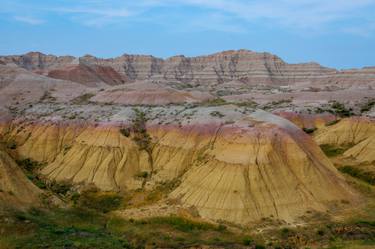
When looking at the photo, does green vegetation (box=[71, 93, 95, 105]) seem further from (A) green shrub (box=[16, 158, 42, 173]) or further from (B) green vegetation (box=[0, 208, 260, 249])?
(B) green vegetation (box=[0, 208, 260, 249])

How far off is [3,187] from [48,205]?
3.60 metres

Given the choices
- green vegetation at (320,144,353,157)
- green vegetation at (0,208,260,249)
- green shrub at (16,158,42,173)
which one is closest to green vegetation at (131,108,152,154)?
green shrub at (16,158,42,173)

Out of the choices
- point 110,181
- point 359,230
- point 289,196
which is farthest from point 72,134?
point 359,230

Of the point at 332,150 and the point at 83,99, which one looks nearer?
the point at 332,150

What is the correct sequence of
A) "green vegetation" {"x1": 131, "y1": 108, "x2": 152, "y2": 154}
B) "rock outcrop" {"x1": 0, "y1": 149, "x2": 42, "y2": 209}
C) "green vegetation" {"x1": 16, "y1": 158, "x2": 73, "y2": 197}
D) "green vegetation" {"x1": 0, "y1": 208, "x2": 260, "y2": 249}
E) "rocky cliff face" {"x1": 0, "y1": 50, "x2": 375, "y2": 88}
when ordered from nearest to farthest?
"green vegetation" {"x1": 0, "y1": 208, "x2": 260, "y2": 249} → "rock outcrop" {"x1": 0, "y1": 149, "x2": 42, "y2": 209} → "green vegetation" {"x1": 16, "y1": 158, "x2": 73, "y2": 197} → "green vegetation" {"x1": 131, "y1": 108, "x2": 152, "y2": 154} → "rocky cliff face" {"x1": 0, "y1": 50, "x2": 375, "y2": 88}

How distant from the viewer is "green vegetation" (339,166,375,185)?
47.6 meters

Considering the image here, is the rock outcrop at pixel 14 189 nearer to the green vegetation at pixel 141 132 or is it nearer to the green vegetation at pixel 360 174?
the green vegetation at pixel 141 132

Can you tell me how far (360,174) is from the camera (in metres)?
49.1

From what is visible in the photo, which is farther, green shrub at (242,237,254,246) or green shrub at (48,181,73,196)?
green shrub at (48,181,73,196)

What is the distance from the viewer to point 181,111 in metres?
50.7

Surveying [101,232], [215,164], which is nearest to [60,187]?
[101,232]

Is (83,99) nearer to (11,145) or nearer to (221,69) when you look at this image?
(11,145)

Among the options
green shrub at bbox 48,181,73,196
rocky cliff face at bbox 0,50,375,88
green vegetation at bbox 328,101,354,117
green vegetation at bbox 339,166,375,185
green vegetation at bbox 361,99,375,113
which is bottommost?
green shrub at bbox 48,181,73,196

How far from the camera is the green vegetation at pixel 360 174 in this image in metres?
47.6
